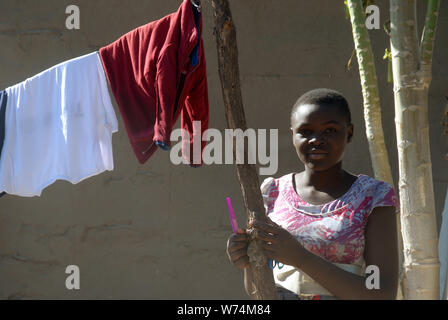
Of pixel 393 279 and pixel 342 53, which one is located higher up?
pixel 342 53

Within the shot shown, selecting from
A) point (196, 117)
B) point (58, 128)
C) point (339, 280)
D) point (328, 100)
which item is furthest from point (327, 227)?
point (58, 128)

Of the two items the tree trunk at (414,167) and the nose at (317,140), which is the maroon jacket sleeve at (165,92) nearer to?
the nose at (317,140)

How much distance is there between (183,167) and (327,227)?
205 cm

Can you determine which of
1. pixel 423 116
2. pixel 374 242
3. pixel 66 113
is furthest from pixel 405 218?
pixel 66 113

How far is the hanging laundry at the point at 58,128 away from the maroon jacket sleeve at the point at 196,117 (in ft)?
1.09

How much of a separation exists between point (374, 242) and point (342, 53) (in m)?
2.22

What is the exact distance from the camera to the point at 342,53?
388 centimetres

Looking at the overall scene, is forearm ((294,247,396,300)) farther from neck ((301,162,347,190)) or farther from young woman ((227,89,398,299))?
neck ((301,162,347,190))

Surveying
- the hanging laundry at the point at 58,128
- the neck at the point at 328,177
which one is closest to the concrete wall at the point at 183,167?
the hanging laundry at the point at 58,128

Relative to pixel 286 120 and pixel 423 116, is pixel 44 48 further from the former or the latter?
pixel 423 116

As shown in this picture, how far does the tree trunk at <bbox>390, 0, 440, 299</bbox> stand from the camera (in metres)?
2.36

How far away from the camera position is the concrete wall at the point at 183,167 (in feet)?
12.7

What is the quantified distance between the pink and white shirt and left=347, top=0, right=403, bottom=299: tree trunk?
0.70 m

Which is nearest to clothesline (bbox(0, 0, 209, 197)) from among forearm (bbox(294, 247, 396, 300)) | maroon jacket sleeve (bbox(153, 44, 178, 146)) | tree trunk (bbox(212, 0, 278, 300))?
maroon jacket sleeve (bbox(153, 44, 178, 146))
